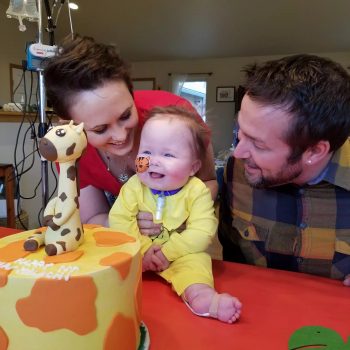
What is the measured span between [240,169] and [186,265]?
1.50 feet

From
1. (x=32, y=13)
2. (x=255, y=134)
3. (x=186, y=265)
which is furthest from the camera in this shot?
(x=32, y=13)

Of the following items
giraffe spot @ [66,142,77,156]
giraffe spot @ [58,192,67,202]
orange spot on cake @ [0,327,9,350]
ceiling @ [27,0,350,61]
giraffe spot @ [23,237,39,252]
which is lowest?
orange spot on cake @ [0,327,9,350]

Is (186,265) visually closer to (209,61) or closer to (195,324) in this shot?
(195,324)

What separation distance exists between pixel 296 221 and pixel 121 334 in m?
0.72

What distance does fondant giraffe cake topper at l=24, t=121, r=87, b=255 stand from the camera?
0.50 metres

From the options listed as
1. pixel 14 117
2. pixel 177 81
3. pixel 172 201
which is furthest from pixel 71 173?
pixel 177 81

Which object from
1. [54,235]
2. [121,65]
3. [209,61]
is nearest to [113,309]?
[54,235]

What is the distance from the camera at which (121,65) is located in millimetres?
992

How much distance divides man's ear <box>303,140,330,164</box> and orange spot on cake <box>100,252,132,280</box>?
2.10 feet

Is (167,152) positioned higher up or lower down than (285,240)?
higher up

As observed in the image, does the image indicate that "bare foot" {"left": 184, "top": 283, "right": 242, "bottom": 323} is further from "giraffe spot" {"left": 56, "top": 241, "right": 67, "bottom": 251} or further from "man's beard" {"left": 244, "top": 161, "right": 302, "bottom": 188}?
"man's beard" {"left": 244, "top": 161, "right": 302, "bottom": 188}

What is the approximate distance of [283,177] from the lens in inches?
39.1

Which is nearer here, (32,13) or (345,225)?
(345,225)

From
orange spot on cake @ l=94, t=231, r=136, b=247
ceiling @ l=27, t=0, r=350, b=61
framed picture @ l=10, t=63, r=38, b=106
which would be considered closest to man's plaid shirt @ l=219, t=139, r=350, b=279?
orange spot on cake @ l=94, t=231, r=136, b=247
